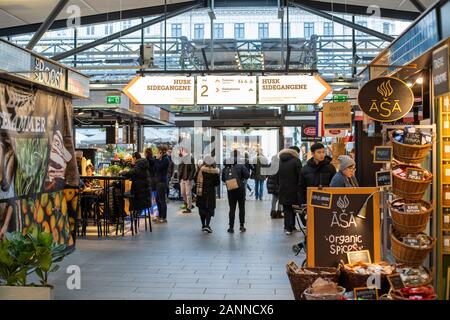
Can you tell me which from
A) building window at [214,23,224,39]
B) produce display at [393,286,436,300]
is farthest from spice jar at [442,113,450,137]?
building window at [214,23,224,39]

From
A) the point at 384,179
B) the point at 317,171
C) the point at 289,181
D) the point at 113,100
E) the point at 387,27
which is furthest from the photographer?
the point at 113,100

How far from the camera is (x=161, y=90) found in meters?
8.30

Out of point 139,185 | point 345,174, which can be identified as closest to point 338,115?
point 345,174

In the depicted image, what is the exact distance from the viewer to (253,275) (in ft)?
21.8

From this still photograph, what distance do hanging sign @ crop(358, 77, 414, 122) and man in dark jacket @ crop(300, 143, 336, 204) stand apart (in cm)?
230

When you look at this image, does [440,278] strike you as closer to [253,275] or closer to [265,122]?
[253,275]

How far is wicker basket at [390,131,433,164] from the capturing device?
17.0 feet

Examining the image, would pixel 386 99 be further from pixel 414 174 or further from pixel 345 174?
pixel 345 174

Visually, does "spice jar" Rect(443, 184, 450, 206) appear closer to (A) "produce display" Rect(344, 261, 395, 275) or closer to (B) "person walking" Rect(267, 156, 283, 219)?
(A) "produce display" Rect(344, 261, 395, 275)

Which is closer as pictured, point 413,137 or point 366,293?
point 366,293

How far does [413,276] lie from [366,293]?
711mm

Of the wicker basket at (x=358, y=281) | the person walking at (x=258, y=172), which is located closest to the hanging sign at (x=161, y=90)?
the wicker basket at (x=358, y=281)
